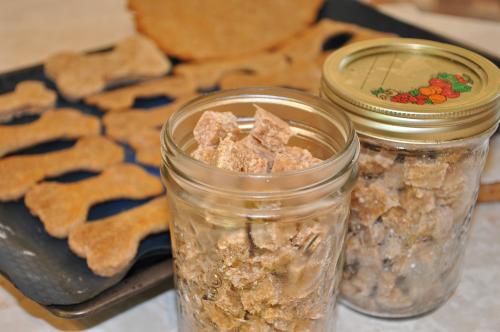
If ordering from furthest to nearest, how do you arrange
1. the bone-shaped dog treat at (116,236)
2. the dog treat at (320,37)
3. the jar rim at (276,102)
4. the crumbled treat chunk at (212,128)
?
the dog treat at (320,37), the bone-shaped dog treat at (116,236), the crumbled treat chunk at (212,128), the jar rim at (276,102)

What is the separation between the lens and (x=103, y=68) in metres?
1.30

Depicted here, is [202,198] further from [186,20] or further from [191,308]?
[186,20]

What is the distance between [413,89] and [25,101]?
2.50 feet

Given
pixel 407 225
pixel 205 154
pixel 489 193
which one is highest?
pixel 205 154

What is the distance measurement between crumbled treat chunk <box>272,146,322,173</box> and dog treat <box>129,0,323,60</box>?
2.44 feet

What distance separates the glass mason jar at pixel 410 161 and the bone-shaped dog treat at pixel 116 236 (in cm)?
28

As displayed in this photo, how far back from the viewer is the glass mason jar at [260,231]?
0.62 m

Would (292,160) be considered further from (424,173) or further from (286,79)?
(286,79)

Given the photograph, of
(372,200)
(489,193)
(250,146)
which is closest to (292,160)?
(250,146)

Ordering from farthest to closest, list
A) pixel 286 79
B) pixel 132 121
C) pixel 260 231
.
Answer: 1. pixel 286 79
2. pixel 132 121
3. pixel 260 231

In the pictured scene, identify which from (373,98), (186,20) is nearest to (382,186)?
(373,98)

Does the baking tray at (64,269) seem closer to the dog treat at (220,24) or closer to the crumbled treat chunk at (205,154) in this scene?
the crumbled treat chunk at (205,154)

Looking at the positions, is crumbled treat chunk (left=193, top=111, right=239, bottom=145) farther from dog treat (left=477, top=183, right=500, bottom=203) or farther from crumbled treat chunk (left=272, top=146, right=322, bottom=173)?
dog treat (left=477, top=183, right=500, bottom=203)

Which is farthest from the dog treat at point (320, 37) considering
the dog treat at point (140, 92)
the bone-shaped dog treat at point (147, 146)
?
the bone-shaped dog treat at point (147, 146)
